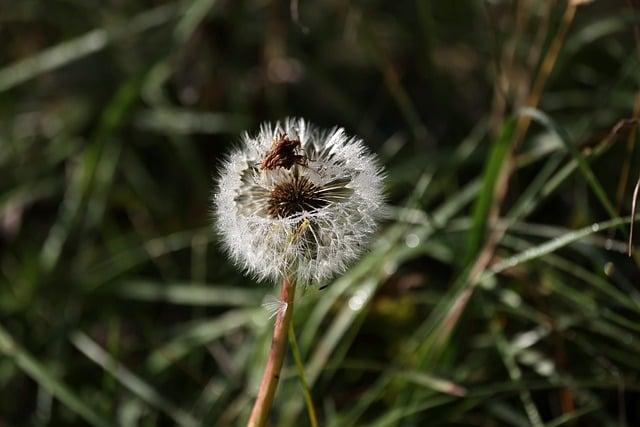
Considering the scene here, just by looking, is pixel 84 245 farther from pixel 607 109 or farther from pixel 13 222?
pixel 607 109

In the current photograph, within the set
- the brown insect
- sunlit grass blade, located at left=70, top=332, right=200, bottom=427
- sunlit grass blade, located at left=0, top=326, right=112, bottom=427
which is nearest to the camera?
the brown insect

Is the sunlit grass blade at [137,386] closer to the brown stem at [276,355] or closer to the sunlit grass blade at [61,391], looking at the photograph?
the sunlit grass blade at [61,391]

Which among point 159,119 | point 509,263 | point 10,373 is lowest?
point 509,263

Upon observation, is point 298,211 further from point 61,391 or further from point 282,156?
point 61,391

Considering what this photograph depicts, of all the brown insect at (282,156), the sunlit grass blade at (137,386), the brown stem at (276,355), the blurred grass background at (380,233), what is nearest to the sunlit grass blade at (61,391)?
the blurred grass background at (380,233)

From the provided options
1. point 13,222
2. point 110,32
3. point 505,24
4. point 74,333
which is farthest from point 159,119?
point 505,24

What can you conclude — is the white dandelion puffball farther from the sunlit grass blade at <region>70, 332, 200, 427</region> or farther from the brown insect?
the sunlit grass blade at <region>70, 332, 200, 427</region>

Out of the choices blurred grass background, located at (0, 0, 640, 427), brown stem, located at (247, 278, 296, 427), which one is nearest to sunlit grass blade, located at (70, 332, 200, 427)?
blurred grass background, located at (0, 0, 640, 427)
